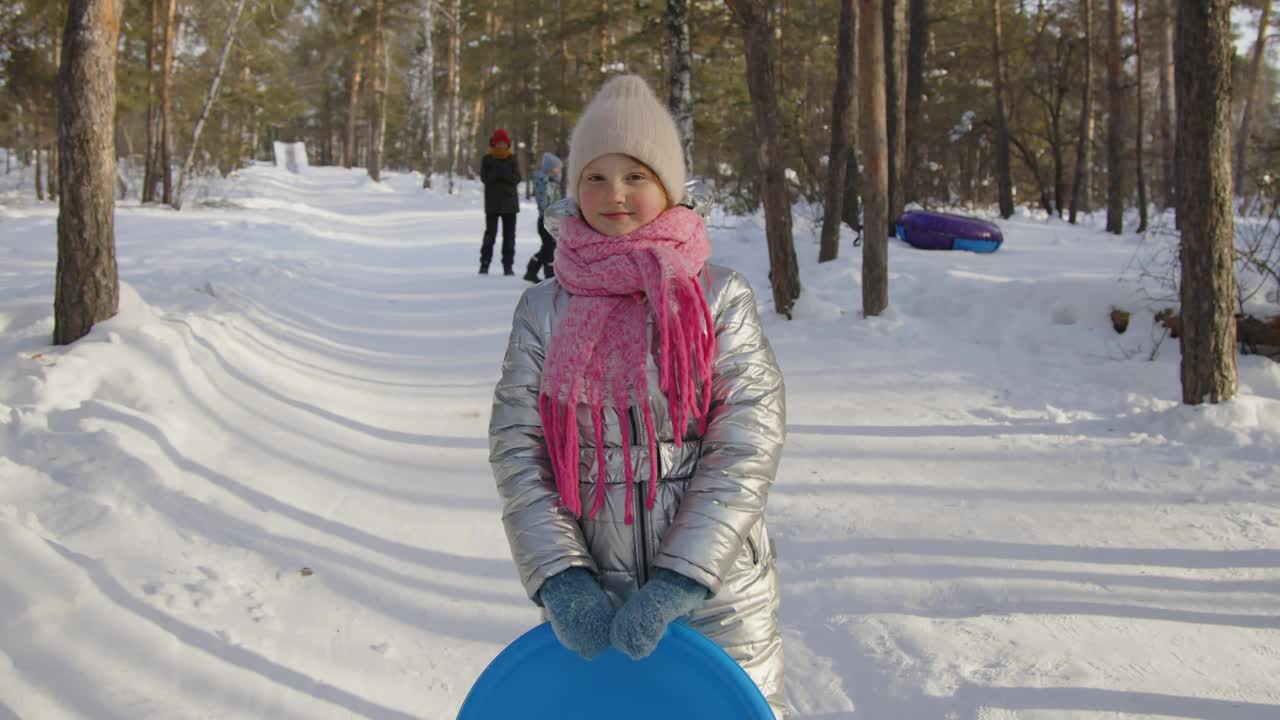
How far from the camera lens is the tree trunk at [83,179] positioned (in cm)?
592

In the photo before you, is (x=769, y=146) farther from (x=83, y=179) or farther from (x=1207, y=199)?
(x=83, y=179)

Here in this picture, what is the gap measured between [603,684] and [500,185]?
35.9ft

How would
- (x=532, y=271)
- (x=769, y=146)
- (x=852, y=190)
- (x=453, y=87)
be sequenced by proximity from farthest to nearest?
(x=453, y=87) < (x=852, y=190) < (x=532, y=271) < (x=769, y=146)

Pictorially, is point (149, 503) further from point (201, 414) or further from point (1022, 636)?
point (1022, 636)

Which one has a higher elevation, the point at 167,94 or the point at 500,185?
the point at 167,94

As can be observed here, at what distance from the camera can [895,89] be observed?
13516mm

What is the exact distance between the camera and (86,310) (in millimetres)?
5938

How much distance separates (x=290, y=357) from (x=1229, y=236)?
22.9 ft

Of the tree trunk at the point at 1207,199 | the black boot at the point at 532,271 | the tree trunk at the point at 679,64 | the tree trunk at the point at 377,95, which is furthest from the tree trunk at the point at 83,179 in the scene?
the tree trunk at the point at 377,95

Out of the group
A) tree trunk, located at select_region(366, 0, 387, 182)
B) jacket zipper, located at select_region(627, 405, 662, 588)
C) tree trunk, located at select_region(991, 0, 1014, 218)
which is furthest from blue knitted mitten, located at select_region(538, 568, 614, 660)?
tree trunk, located at select_region(366, 0, 387, 182)

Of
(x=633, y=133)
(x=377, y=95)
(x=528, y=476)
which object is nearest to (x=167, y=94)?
(x=377, y=95)

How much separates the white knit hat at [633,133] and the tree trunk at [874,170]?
22.2 feet

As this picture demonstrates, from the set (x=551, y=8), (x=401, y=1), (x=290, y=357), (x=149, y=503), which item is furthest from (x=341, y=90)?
(x=149, y=503)

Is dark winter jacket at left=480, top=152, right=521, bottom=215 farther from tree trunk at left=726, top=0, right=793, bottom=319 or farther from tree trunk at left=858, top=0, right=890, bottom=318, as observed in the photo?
tree trunk at left=858, top=0, right=890, bottom=318
